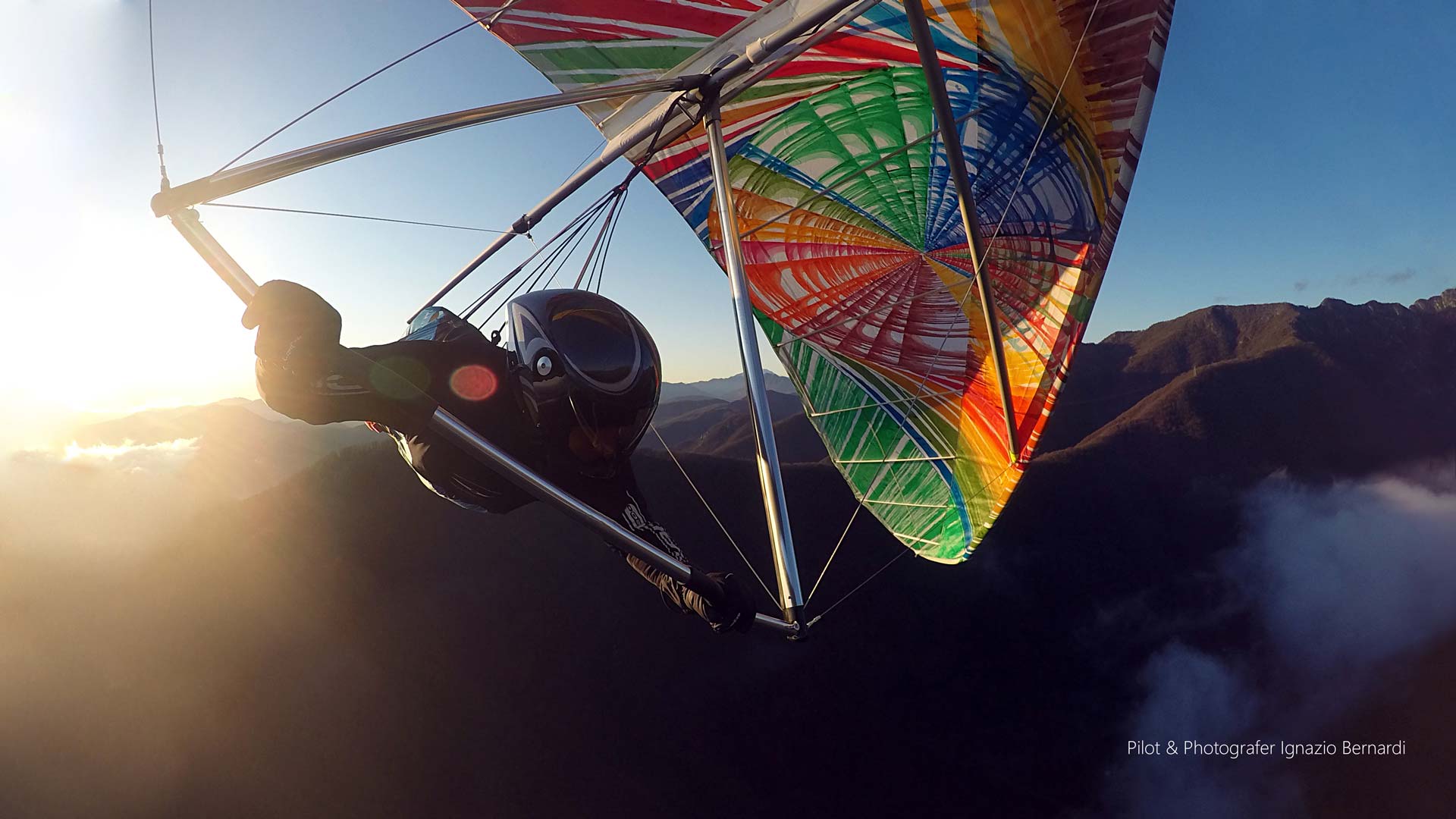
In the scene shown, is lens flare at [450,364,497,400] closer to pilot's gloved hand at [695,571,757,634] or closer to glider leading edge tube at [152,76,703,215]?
glider leading edge tube at [152,76,703,215]

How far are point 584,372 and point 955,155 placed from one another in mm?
2624

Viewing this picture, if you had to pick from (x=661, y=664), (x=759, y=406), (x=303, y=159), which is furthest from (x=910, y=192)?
(x=661, y=664)

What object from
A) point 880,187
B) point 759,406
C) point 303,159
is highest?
point 880,187

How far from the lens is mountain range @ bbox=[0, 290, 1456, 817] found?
59.2 ft

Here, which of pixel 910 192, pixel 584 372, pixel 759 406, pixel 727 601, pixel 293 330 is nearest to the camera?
pixel 293 330

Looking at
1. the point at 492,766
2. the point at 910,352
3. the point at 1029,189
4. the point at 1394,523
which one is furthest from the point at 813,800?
the point at 1394,523

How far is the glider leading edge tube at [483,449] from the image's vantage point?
2.01 m

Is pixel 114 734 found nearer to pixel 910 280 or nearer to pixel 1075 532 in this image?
pixel 910 280

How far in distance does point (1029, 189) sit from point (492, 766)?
23.1m

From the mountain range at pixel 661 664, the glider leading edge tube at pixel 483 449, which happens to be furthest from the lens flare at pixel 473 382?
the mountain range at pixel 661 664

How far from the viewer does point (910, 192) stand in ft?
27.6

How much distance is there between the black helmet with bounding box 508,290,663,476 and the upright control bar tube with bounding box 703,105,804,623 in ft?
2.39

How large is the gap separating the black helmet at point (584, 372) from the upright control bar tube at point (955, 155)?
6.99ft

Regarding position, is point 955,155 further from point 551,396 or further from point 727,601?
point 727,601
